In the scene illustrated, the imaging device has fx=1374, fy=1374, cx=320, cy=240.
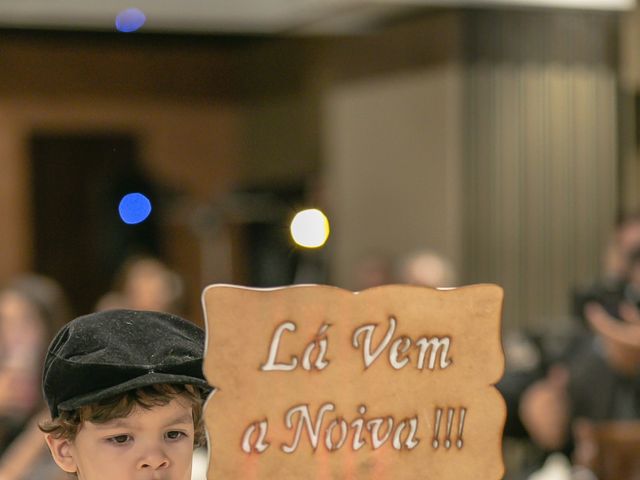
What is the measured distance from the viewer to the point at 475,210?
26.3 ft

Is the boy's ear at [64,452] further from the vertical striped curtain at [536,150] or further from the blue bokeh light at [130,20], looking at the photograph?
the blue bokeh light at [130,20]

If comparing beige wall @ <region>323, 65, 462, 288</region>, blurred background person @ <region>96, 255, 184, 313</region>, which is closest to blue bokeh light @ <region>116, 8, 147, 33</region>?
beige wall @ <region>323, 65, 462, 288</region>

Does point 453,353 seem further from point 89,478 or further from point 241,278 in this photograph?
point 241,278

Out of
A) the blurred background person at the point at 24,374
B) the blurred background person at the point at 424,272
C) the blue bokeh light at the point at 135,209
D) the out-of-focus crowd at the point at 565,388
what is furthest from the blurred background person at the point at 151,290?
the blue bokeh light at the point at 135,209

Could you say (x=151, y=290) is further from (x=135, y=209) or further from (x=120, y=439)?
(x=135, y=209)

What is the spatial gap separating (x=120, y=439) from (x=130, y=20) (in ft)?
26.8

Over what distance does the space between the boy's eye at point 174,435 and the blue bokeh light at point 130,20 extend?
760 cm

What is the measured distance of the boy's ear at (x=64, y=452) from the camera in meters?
1.51

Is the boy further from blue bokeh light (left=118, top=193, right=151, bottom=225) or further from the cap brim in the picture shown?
blue bokeh light (left=118, top=193, right=151, bottom=225)

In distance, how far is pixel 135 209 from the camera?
10.4 m

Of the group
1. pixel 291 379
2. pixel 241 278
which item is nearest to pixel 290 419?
pixel 291 379

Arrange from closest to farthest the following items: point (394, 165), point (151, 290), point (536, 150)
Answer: point (151, 290)
point (536, 150)
point (394, 165)

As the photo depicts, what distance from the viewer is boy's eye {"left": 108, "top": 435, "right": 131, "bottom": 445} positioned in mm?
1433

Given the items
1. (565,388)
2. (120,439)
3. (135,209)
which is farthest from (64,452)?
(135,209)
